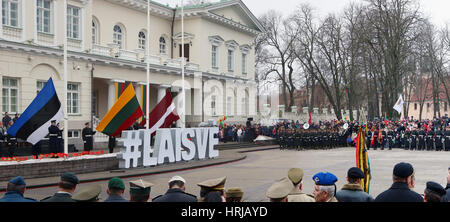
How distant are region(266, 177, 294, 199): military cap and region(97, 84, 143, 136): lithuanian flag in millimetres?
13980

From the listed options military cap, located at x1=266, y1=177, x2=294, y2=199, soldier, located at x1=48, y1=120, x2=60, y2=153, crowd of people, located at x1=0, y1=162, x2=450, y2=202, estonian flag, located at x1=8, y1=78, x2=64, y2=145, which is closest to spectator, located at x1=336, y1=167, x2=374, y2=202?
crowd of people, located at x1=0, y1=162, x2=450, y2=202

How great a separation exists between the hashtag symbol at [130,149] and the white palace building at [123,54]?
725 cm

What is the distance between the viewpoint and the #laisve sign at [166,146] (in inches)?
712

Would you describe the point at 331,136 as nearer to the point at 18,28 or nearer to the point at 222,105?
the point at 222,105

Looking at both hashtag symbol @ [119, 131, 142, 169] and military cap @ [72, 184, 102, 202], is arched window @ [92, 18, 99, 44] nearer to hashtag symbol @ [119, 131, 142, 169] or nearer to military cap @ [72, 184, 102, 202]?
hashtag symbol @ [119, 131, 142, 169]

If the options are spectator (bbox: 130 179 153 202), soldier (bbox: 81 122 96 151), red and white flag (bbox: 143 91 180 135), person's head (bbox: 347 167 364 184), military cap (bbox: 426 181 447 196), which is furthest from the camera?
soldier (bbox: 81 122 96 151)

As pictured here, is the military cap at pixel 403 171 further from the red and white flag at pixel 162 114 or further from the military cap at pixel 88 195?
the red and white flag at pixel 162 114

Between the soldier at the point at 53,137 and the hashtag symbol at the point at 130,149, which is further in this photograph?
the soldier at the point at 53,137

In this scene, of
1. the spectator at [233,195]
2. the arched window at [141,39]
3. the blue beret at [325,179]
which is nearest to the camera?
the spectator at [233,195]

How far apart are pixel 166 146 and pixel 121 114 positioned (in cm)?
273

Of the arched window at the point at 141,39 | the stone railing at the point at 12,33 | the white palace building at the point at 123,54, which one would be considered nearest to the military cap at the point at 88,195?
the white palace building at the point at 123,54

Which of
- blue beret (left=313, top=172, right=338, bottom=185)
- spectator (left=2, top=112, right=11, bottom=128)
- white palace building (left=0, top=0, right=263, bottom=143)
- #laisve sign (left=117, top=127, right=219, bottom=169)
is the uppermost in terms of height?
white palace building (left=0, top=0, right=263, bottom=143)

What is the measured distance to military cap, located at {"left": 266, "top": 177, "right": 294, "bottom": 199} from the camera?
16.0 feet
